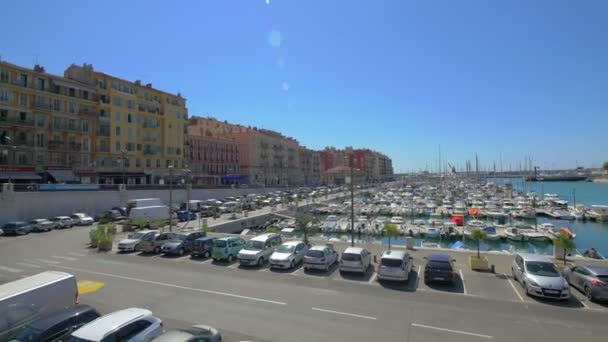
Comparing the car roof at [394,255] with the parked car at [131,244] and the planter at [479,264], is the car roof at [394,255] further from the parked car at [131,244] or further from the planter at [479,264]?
the parked car at [131,244]

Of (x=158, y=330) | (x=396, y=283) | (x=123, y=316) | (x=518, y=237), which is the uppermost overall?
(x=123, y=316)

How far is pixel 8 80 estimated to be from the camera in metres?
45.4

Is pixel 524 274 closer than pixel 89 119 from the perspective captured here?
Yes

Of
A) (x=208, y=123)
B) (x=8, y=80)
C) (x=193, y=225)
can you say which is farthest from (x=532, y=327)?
(x=208, y=123)

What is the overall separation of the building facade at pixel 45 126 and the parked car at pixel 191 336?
50.3 meters

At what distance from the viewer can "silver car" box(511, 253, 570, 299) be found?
45.3ft

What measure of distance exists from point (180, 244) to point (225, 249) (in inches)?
171

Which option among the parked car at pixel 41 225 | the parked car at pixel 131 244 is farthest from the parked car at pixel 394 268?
the parked car at pixel 41 225

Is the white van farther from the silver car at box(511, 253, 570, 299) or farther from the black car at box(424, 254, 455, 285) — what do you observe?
the silver car at box(511, 253, 570, 299)

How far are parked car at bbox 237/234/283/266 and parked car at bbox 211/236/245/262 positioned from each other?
1.07m

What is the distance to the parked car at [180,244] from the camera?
76.2 ft

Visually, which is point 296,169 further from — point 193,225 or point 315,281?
point 315,281

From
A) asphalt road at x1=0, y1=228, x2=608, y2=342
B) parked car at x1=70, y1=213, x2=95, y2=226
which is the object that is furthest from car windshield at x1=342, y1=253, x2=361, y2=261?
parked car at x1=70, y1=213, x2=95, y2=226

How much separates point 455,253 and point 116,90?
59.4m
